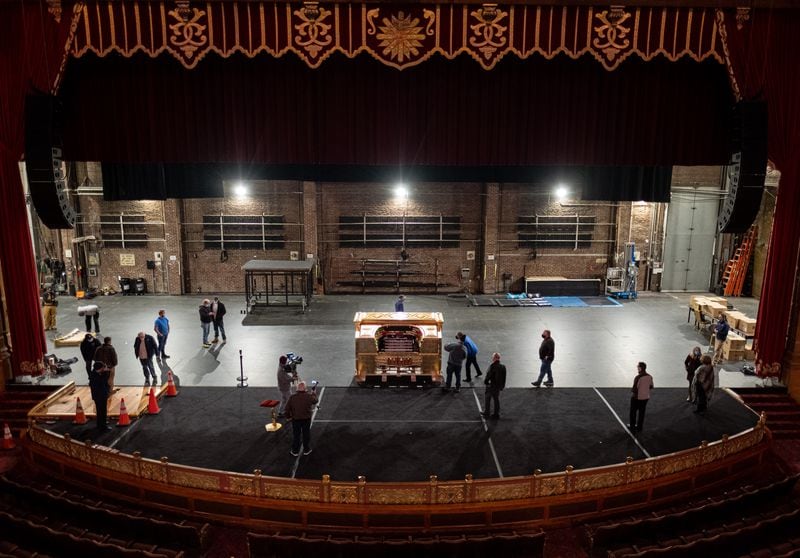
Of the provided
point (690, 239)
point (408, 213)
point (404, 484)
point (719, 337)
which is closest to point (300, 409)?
point (404, 484)

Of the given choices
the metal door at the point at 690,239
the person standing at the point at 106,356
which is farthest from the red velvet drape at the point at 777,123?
the person standing at the point at 106,356

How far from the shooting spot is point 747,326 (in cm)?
1578

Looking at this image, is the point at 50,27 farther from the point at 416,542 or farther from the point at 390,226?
the point at 390,226

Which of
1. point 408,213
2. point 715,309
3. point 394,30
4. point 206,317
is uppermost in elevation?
point 394,30

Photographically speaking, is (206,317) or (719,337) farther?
(206,317)

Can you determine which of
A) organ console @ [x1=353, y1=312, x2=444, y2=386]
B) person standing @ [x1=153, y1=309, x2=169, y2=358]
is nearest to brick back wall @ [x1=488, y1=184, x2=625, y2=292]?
organ console @ [x1=353, y1=312, x2=444, y2=386]

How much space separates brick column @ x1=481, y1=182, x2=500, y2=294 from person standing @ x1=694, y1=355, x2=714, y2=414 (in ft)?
41.4

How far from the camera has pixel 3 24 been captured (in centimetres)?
1056

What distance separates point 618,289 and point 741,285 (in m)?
4.63

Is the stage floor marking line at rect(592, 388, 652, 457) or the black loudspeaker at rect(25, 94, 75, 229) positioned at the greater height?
the black loudspeaker at rect(25, 94, 75, 229)

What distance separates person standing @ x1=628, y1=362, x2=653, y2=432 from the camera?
1014 cm

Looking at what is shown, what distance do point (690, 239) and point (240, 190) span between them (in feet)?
59.4

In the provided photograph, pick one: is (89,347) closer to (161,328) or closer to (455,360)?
(161,328)

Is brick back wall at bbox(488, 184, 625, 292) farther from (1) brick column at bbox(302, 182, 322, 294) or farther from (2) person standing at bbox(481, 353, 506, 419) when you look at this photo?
(2) person standing at bbox(481, 353, 506, 419)
